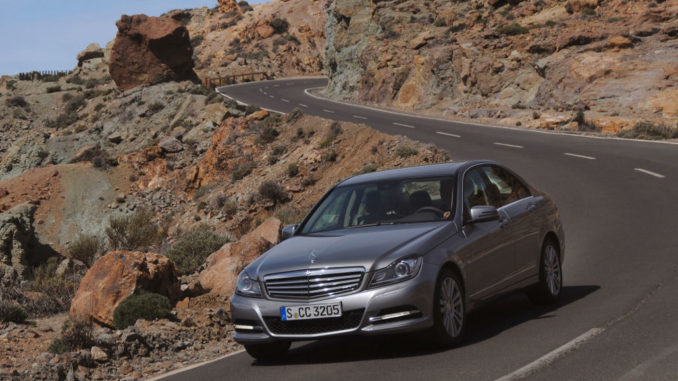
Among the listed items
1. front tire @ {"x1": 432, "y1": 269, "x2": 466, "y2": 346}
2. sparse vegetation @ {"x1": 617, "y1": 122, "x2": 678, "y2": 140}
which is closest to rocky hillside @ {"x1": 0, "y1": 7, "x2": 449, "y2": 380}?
front tire @ {"x1": 432, "y1": 269, "x2": 466, "y2": 346}

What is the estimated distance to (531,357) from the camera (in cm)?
658

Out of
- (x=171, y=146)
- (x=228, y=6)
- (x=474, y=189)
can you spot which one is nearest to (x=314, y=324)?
(x=474, y=189)

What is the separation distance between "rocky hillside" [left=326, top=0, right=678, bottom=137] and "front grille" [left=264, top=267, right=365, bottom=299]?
28.2 meters

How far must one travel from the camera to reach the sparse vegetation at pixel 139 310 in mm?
10438

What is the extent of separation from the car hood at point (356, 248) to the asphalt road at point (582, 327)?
788 millimetres

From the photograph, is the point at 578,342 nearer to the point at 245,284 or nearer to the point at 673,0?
the point at 245,284

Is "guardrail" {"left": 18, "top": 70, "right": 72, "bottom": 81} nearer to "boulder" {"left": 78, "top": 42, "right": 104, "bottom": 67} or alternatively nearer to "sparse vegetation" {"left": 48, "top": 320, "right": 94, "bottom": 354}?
"boulder" {"left": 78, "top": 42, "right": 104, "bottom": 67}

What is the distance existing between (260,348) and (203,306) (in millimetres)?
4014

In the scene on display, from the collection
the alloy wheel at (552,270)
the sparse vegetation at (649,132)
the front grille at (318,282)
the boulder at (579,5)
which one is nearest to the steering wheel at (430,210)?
the front grille at (318,282)

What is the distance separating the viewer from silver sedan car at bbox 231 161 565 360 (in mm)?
6809

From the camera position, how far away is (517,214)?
875cm

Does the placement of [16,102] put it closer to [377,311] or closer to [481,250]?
[481,250]

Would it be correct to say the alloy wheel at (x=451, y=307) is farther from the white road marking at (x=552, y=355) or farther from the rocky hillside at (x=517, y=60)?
the rocky hillside at (x=517, y=60)

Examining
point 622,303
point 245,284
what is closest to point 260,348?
point 245,284
